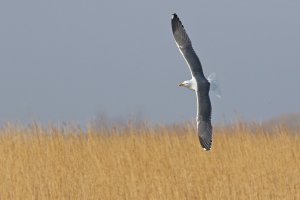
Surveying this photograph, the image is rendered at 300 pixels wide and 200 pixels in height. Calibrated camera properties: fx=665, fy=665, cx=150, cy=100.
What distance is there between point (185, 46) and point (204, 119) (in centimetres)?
75

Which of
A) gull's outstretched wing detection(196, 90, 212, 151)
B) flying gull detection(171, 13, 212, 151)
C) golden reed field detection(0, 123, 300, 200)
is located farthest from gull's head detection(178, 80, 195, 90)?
golden reed field detection(0, 123, 300, 200)

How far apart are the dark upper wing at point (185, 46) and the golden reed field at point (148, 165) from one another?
2298mm

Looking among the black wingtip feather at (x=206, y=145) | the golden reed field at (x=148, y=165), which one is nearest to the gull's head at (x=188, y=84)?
the black wingtip feather at (x=206, y=145)

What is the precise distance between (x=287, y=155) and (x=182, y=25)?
4130 mm

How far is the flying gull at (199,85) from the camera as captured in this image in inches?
253

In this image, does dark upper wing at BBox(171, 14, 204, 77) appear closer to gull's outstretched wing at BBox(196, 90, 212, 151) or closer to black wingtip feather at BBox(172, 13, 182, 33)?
black wingtip feather at BBox(172, 13, 182, 33)

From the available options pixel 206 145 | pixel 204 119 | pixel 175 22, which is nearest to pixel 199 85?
pixel 204 119

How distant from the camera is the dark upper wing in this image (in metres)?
6.52

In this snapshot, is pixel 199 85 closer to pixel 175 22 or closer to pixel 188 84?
pixel 188 84

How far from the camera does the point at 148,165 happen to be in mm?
9305

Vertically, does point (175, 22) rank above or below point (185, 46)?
above

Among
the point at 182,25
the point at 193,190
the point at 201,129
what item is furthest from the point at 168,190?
the point at 182,25

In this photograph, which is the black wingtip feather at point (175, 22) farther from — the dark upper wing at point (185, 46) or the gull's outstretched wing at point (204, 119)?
the gull's outstretched wing at point (204, 119)

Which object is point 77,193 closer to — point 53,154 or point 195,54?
point 53,154
